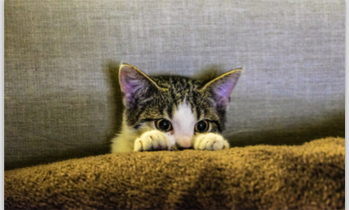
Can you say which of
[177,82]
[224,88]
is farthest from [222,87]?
[177,82]

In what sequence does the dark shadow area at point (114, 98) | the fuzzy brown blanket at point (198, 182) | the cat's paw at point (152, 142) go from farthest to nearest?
the dark shadow area at point (114, 98)
the cat's paw at point (152, 142)
the fuzzy brown blanket at point (198, 182)

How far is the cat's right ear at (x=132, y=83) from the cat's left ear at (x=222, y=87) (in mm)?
218

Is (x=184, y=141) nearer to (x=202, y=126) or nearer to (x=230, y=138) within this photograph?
(x=202, y=126)

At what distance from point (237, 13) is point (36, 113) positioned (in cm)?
88

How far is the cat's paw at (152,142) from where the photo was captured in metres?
0.79

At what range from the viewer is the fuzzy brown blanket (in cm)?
60

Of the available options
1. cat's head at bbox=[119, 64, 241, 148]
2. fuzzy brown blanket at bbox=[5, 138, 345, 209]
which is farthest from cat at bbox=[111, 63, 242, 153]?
fuzzy brown blanket at bbox=[5, 138, 345, 209]

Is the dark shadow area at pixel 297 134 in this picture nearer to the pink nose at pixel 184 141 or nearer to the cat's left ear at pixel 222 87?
the cat's left ear at pixel 222 87

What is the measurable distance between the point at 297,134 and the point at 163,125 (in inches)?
22.9

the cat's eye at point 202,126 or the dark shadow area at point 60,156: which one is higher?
the cat's eye at point 202,126

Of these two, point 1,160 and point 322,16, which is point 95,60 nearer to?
point 1,160

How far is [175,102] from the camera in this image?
92 centimetres

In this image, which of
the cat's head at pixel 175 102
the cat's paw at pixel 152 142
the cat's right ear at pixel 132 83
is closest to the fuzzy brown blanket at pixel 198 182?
the cat's paw at pixel 152 142

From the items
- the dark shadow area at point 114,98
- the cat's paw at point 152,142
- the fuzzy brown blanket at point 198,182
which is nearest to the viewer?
the fuzzy brown blanket at point 198,182
